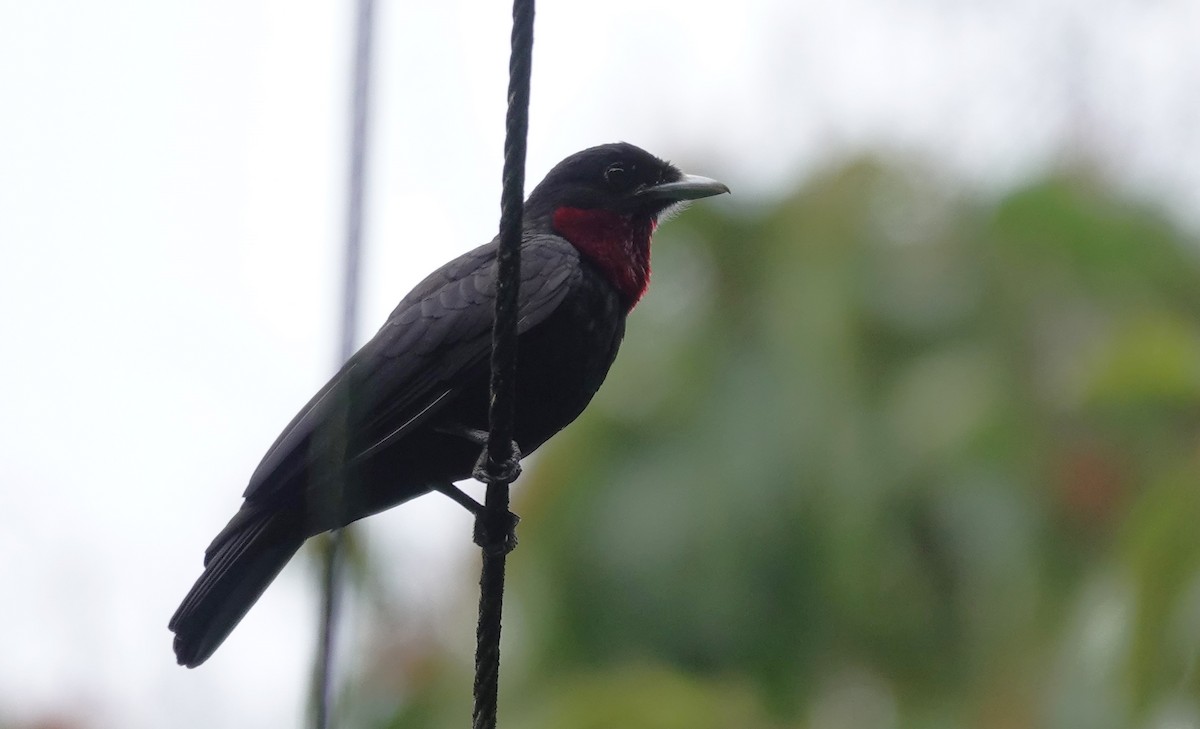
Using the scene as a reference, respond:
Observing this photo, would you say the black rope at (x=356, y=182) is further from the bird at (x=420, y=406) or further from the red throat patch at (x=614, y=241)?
the red throat patch at (x=614, y=241)

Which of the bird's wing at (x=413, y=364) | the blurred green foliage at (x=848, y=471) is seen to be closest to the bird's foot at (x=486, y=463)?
the bird's wing at (x=413, y=364)

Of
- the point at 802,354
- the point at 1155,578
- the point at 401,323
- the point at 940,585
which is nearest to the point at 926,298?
the point at 802,354

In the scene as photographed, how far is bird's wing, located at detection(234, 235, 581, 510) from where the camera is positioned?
353 centimetres

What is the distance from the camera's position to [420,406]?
3.67 metres

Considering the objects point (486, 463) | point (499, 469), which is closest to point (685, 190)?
point (486, 463)

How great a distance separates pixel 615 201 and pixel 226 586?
5.15 feet

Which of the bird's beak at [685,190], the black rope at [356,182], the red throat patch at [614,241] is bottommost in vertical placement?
the red throat patch at [614,241]

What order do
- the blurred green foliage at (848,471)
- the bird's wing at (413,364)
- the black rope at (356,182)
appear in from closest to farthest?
the black rope at (356,182), the bird's wing at (413,364), the blurred green foliage at (848,471)

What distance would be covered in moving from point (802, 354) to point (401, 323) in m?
3.59

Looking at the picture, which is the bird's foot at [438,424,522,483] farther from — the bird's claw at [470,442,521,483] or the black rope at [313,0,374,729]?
the black rope at [313,0,374,729]

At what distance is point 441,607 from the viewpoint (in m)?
6.71

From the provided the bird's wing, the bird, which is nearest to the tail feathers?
the bird

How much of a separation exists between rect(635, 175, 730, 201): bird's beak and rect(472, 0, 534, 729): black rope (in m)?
1.56

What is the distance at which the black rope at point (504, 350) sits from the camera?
95.7 inches
